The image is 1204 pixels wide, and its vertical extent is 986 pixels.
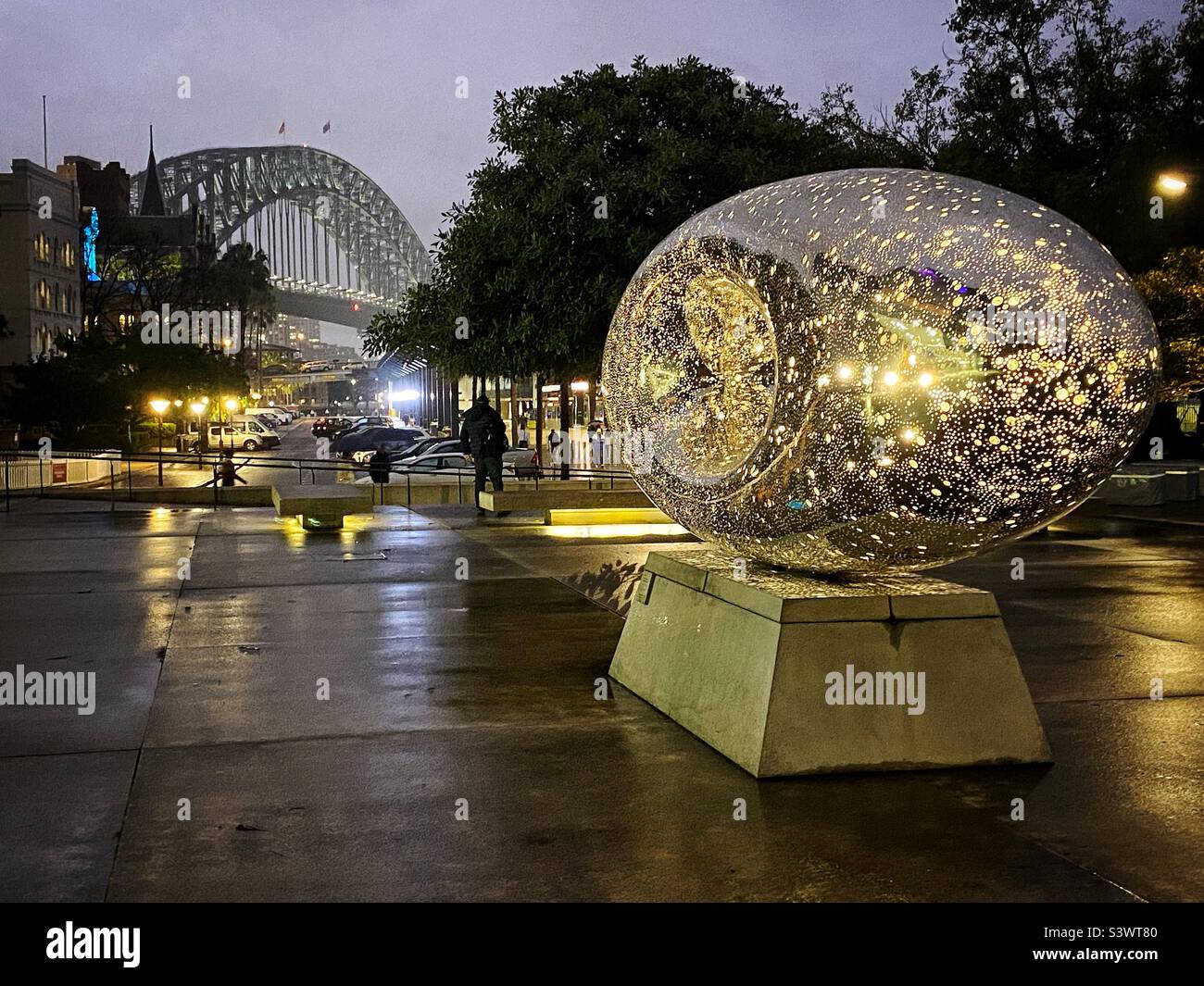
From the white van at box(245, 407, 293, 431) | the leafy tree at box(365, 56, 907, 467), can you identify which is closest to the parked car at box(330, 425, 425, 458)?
the leafy tree at box(365, 56, 907, 467)

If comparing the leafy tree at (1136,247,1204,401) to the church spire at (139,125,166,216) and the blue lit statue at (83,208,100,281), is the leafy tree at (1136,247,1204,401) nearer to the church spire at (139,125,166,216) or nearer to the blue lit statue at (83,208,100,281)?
the blue lit statue at (83,208,100,281)

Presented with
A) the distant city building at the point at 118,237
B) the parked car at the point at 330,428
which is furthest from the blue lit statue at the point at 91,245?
the parked car at the point at 330,428

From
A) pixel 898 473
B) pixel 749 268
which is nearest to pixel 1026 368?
pixel 898 473

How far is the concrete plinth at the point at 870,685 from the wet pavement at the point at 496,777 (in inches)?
4.7

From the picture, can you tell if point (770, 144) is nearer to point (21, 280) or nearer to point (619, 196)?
point (619, 196)

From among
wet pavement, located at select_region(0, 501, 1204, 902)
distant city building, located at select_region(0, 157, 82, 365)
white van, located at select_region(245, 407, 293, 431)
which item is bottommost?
wet pavement, located at select_region(0, 501, 1204, 902)

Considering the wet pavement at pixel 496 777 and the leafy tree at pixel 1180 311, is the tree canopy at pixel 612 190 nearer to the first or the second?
the leafy tree at pixel 1180 311

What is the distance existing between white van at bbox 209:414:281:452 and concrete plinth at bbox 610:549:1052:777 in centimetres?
6265

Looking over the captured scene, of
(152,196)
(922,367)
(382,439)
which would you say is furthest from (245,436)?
(152,196)

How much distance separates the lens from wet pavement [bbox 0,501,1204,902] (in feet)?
15.7

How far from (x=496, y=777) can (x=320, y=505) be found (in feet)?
44.5

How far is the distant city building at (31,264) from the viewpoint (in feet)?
236

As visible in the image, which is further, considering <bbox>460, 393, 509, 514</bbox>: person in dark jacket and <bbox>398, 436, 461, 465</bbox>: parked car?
<bbox>398, 436, 461, 465</bbox>: parked car

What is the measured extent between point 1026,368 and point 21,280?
7513 cm
